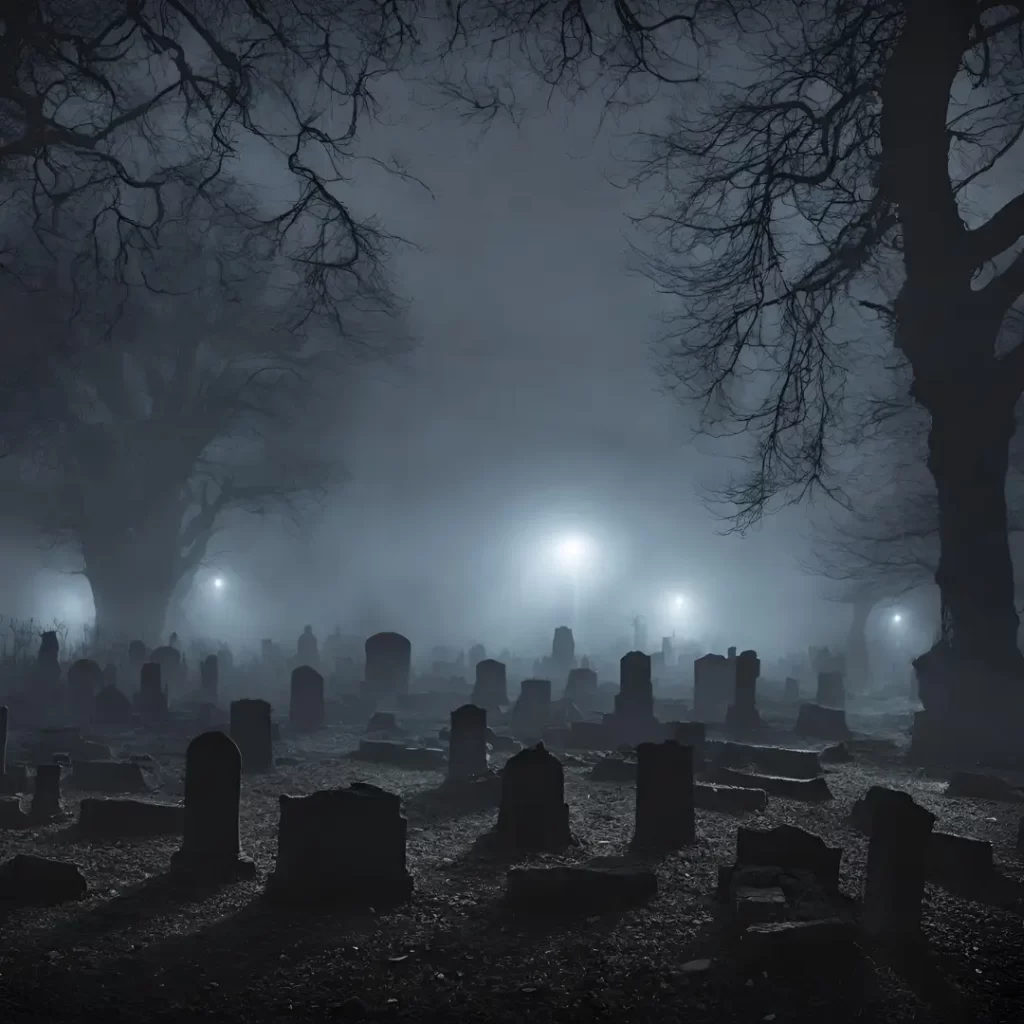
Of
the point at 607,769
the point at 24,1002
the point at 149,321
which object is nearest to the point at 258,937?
the point at 24,1002

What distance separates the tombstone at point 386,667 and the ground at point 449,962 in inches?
601

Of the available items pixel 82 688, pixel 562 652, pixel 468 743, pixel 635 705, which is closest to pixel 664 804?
pixel 468 743

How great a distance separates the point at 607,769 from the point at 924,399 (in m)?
8.00

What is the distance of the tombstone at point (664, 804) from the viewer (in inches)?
316

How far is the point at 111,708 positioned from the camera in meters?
18.2

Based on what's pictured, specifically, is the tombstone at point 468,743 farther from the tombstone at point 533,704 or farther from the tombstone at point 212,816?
the tombstone at point 533,704

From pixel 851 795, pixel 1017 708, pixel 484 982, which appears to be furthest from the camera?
pixel 1017 708

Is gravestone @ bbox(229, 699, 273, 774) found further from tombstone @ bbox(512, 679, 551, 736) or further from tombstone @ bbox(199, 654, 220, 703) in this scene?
tombstone @ bbox(199, 654, 220, 703)

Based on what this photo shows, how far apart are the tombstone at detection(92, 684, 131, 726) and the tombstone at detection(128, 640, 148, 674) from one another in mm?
7988

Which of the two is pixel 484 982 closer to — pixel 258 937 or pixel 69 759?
pixel 258 937

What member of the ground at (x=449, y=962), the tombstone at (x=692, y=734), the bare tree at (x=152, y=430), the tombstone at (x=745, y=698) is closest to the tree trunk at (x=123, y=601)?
the bare tree at (x=152, y=430)

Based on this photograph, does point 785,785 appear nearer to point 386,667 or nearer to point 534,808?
point 534,808

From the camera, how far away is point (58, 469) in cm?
2733

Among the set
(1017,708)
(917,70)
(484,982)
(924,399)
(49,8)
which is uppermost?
(917,70)
